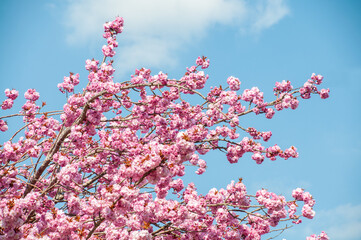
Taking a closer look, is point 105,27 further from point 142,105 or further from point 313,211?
point 313,211

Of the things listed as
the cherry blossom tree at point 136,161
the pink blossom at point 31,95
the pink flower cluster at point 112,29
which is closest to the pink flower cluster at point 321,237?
the cherry blossom tree at point 136,161

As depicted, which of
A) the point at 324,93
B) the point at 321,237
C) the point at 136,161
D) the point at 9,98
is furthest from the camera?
the point at 324,93

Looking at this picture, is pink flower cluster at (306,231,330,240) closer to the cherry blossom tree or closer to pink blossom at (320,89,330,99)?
the cherry blossom tree

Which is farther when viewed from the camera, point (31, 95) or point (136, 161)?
point (31, 95)

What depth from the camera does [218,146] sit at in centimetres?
930

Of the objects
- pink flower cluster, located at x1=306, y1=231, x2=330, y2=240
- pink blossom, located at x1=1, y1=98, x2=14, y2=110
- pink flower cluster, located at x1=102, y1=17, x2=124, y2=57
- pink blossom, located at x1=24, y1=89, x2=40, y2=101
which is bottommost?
pink flower cluster, located at x1=306, y1=231, x2=330, y2=240

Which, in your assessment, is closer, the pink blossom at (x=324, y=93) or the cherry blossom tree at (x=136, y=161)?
the cherry blossom tree at (x=136, y=161)

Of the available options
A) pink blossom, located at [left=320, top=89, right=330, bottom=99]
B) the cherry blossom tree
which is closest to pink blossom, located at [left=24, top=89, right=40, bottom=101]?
the cherry blossom tree

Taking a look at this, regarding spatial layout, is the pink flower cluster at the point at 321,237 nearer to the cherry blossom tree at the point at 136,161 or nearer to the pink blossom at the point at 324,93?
the cherry blossom tree at the point at 136,161

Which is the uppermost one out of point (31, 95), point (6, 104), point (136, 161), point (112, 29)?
point (112, 29)

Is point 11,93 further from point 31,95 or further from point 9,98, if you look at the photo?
point 31,95

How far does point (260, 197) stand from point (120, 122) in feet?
12.9

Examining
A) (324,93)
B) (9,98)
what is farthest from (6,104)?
(324,93)

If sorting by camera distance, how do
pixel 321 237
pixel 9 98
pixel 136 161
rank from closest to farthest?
pixel 136 161
pixel 321 237
pixel 9 98
